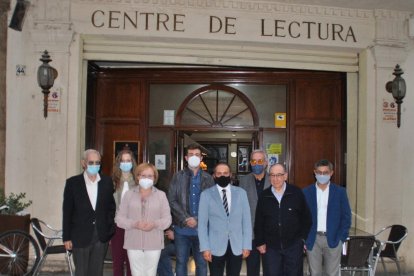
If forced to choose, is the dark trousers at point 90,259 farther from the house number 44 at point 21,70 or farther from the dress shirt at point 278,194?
the house number 44 at point 21,70

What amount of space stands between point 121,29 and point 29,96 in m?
1.76

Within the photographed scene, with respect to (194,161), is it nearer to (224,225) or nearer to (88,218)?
(224,225)

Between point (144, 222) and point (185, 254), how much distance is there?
82cm

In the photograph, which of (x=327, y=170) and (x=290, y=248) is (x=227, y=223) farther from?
(x=327, y=170)

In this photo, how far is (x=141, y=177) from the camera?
509cm

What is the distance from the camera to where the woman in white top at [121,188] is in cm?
550

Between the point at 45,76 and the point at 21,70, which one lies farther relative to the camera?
the point at 21,70

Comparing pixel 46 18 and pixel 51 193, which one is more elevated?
pixel 46 18

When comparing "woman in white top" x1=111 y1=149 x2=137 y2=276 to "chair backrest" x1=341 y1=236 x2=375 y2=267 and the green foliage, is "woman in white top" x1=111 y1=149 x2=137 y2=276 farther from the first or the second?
"chair backrest" x1=341 y1=236 x2=375 y2=267

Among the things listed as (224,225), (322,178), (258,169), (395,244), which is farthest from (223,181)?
(395,244)

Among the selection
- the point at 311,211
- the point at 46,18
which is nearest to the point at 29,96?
the point at 46,18

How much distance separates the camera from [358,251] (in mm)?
6035

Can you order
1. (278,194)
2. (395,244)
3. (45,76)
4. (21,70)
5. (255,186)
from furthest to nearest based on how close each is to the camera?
(21,70), (45,76), (395,244), (255,186), (278,194)

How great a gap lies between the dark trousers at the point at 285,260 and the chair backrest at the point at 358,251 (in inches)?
42.9
